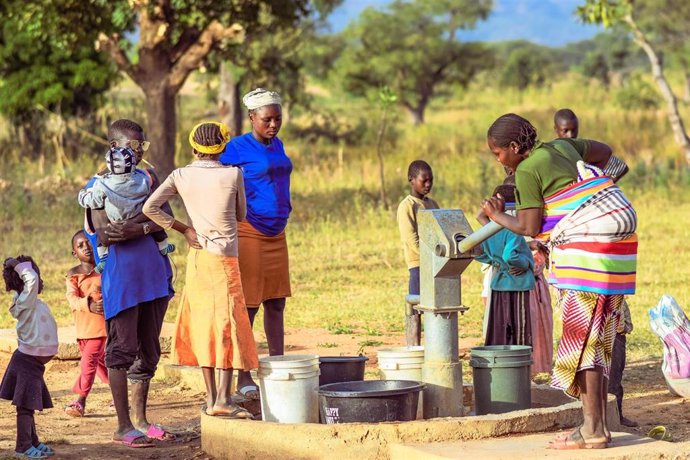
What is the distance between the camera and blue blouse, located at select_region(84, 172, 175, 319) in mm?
5879

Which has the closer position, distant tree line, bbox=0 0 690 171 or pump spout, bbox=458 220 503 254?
pump spout, bbox=458 220 503 254

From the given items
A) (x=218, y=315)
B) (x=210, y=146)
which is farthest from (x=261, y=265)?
(x=210, y=146)

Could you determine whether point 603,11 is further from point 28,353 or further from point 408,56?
point 408,56

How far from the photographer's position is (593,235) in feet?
16.4

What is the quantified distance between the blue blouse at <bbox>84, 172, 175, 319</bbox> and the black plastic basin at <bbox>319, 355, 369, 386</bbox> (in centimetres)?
88

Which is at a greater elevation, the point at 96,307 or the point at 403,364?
the point at 96,307

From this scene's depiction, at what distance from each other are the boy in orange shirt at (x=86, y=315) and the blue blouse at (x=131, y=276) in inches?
37.6

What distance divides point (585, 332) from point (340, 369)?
1585 millimetres

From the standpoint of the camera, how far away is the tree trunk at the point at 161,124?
55.8 ft

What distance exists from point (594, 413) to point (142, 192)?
2373 millimetres

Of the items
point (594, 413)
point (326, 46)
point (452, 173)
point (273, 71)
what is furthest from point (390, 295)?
point (326, 46)

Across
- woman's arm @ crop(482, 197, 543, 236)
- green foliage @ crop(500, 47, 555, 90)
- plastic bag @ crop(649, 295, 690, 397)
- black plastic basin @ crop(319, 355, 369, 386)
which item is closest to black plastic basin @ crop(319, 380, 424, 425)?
black plastic basin @ crop(319, 355, 369, 386)

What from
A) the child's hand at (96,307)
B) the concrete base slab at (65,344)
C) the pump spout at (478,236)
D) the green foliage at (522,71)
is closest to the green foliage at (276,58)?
the concrete base slab at (65,344)

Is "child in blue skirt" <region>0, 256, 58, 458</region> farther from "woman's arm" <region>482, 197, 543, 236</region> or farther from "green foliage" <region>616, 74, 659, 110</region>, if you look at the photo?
"green foliage" <region>616, 74, 659, 110</region>
